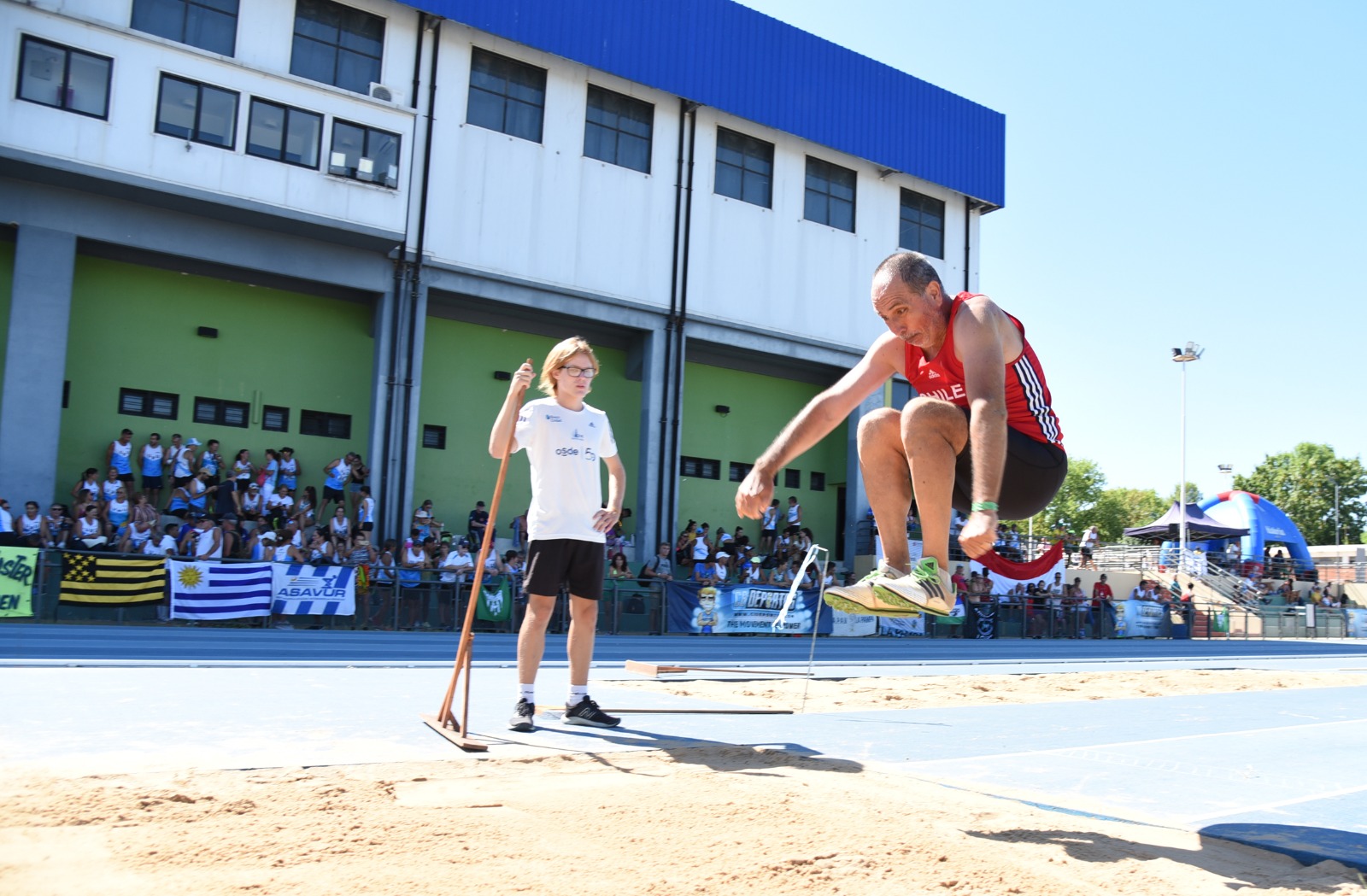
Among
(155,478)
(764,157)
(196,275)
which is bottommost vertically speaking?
(155,478)

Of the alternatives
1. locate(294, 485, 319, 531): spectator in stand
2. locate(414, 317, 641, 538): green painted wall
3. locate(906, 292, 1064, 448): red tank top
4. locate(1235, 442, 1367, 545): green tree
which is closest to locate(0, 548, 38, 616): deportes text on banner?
locate(294, 485, 319, 531): spectator in stand

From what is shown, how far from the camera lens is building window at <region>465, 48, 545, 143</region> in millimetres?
22859

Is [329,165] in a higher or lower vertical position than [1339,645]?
higher

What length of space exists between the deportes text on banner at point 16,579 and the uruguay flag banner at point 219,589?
1.66m

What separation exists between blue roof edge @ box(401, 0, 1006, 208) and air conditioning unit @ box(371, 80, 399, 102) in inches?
86.7

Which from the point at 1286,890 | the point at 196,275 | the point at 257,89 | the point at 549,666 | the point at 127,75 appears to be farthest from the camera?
the point at 196,275

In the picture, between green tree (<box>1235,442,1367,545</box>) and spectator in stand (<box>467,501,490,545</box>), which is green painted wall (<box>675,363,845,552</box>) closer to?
spectator in stand (<box>467,501,490,545</box>)

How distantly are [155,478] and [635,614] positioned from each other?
8991 millimetres

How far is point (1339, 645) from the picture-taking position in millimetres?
29062

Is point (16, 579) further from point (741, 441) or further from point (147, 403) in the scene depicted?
point (741, 441)

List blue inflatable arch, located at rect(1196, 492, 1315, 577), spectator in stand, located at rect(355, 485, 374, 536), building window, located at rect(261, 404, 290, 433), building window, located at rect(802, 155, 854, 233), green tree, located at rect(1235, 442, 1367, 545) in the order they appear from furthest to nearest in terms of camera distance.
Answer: green tree, located at rect(1235, 442, 1367, 545), blue inflatable arch, located at rect(1196, 492, 1315, 577), building window, located at rect(802, 155, 854, 233), building window, located at rect(261, 404, 290, 433), spectator in stand, located at rect(355, 485, 374, 536)

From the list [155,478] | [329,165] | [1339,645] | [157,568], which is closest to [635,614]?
[157,568]

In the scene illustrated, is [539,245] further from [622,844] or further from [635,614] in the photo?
[622,844]

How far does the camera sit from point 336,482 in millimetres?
20312
